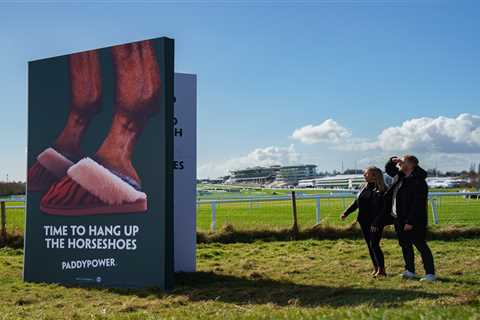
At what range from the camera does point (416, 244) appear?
29.0ft

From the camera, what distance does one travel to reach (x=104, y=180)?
9.74m

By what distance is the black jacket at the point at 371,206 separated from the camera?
9.21 meters

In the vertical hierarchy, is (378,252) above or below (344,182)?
below

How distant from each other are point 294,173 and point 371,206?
117 metres

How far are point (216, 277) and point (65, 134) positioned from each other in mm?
3436

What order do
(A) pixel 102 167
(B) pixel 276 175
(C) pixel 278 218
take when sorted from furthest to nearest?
(B) pixel 276 175 → (C) pixel 278 218 → (A) pixel 102 167

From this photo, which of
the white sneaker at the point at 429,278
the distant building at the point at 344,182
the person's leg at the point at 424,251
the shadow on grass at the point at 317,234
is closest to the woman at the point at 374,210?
the person's leg at the point at 424,251

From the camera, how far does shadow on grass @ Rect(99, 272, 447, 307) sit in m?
7.39

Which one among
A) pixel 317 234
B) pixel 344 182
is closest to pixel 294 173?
pixel 344 182

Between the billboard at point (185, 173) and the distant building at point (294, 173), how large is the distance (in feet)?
335

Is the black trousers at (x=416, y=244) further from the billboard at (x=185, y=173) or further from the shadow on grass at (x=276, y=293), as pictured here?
the billboard at (x=185, y=173)

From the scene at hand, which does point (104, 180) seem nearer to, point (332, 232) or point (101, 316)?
point (101, 316)

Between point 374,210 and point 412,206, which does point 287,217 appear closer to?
point 374,210

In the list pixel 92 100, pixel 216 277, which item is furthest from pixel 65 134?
pixel 216 277
